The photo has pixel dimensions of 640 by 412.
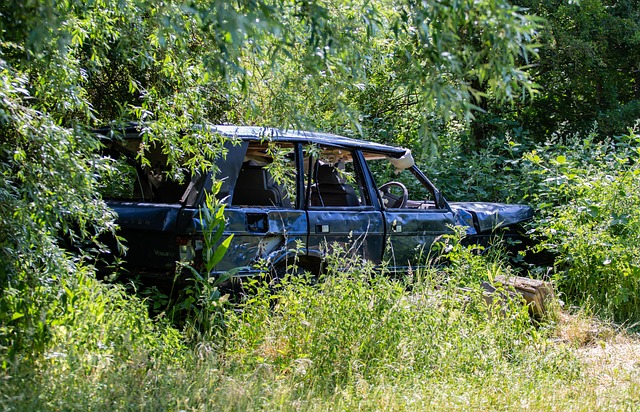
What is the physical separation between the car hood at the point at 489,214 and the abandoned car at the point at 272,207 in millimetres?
293

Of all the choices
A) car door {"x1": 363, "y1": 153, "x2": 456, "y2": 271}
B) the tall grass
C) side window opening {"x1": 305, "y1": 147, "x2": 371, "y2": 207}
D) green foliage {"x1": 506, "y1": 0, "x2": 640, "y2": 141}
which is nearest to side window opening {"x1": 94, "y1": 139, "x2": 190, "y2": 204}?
the tall grass

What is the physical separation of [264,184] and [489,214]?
10.1 feet

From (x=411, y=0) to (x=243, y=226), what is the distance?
2.64 metres

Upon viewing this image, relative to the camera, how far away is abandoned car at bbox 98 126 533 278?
18.9ft

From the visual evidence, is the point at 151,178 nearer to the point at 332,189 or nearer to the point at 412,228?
the point at 332,189

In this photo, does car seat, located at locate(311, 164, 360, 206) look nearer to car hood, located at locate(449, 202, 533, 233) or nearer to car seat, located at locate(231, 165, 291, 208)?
car seat, located at locate(231, 165, 291, 208)

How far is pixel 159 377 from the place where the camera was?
14.7 feet

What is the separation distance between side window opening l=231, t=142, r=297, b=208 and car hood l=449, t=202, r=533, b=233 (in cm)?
240

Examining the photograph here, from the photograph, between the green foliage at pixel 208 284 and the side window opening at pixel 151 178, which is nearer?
the green foliage at pixel 208 284

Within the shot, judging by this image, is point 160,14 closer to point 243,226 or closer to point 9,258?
point 9,258

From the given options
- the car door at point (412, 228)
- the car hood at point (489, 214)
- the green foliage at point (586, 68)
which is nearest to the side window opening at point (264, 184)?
the car door at point (412, 228)

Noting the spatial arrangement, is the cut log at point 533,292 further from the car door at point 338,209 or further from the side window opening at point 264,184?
the side window opening at point 264,184

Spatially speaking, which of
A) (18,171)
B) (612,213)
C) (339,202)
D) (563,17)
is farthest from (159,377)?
(563,17)

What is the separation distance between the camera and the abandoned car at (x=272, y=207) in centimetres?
575
